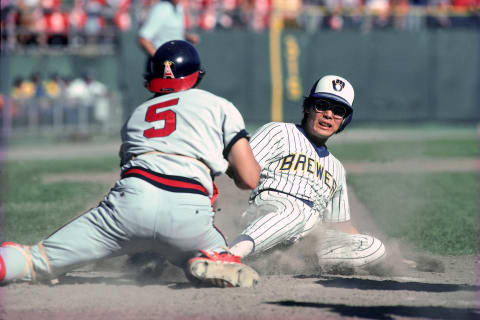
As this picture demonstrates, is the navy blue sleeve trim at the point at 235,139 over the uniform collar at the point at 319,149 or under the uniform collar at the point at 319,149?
over

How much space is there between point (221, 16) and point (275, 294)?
16.7m

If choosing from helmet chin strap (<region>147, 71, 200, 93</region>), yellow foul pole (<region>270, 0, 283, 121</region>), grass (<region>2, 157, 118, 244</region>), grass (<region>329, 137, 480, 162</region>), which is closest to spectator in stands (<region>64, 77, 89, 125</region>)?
grass (<region>2, 157, 118, 244</region>)

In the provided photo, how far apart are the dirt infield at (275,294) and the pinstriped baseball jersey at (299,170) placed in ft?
1.22

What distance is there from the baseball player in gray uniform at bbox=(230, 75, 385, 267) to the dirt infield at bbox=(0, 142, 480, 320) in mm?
170

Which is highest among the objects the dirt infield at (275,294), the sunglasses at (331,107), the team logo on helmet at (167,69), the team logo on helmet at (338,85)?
the team logo on helmet at (167,69)

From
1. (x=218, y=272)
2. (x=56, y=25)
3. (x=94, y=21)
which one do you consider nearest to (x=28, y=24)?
(x=56, y=25)

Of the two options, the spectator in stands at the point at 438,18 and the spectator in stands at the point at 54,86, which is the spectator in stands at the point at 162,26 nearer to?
the spectator in stands at the point at 54,86

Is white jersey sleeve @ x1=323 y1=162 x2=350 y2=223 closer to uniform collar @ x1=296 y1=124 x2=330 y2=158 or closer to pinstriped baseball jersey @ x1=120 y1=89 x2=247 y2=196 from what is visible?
uniform collar @ x1=296 y1=124 x2=330 y2=158

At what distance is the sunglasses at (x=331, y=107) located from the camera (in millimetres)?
5820

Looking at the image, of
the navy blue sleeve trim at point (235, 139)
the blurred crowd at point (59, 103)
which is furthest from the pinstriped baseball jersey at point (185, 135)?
the blurred crowd at point (59, 103)

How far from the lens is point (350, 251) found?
5.53 metres

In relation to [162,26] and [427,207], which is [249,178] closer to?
[427,207]

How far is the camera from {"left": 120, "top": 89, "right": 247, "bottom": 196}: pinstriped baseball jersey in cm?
457

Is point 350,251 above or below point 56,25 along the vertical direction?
below
